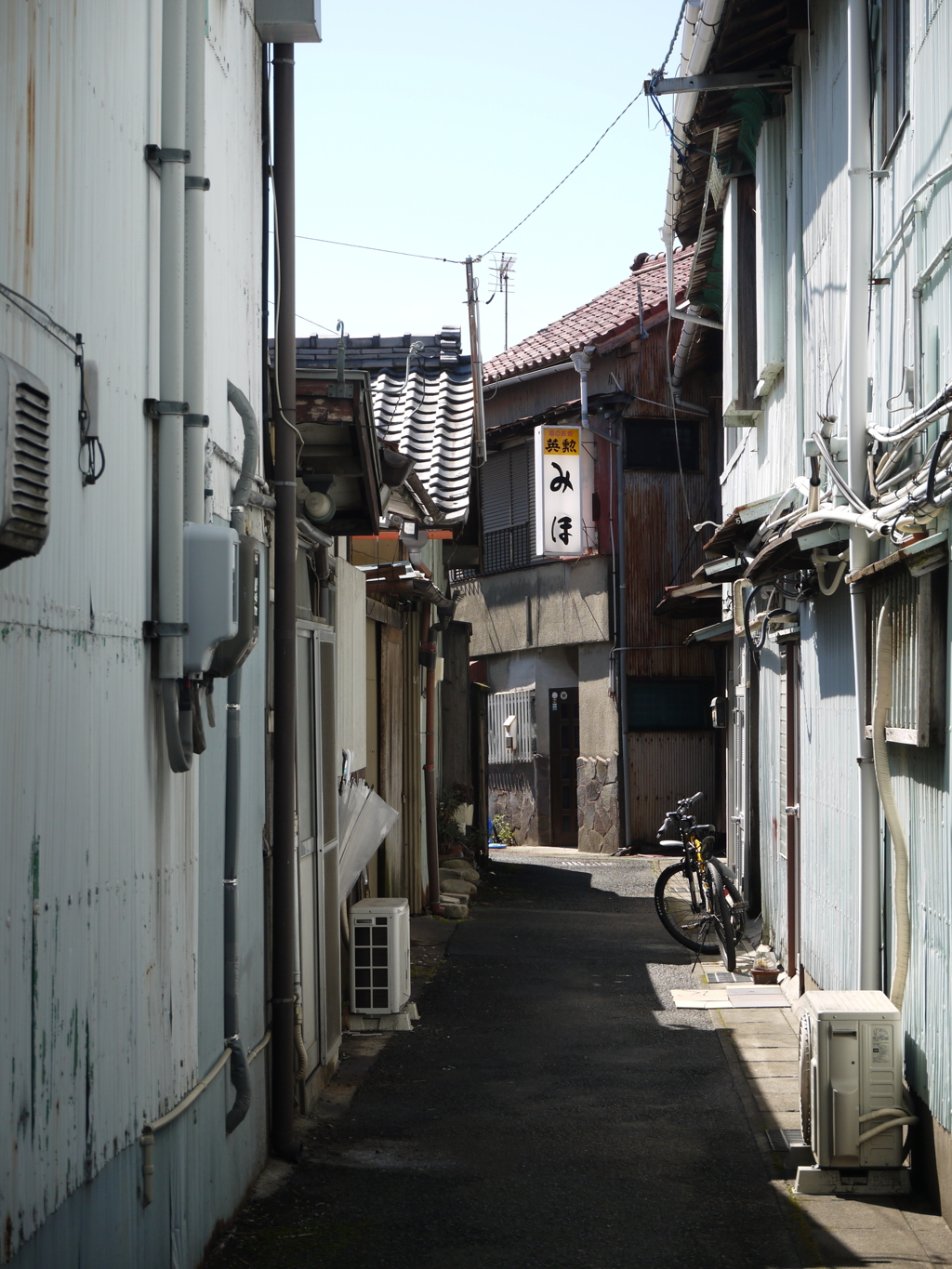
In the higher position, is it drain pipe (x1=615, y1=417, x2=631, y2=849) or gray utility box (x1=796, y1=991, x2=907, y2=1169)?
drain pipe (x1=615, y1=417, x2=631, y2=849)

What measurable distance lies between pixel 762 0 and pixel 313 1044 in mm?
8433

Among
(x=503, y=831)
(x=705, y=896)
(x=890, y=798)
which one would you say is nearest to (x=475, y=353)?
(x=705, y=896)

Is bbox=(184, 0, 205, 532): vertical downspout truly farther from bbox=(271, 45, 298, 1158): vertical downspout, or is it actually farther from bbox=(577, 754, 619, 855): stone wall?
bbox=(577, 754, 619, 855): stone wall

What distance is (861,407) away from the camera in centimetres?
762

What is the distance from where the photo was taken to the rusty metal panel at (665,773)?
23.7m

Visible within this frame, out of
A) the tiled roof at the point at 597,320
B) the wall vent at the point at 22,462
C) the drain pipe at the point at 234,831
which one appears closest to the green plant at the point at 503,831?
the tiled roof at the point at 597,320

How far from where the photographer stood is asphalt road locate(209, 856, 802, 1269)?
6.05 meters

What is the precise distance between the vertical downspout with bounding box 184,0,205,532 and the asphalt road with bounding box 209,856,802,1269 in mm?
3585

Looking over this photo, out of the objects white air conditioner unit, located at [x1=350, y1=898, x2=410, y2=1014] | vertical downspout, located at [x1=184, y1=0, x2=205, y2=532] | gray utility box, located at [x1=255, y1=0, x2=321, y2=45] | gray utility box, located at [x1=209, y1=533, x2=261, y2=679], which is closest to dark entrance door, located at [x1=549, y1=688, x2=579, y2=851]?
white air conditioner unit, located at [x1=350, y1=898, x2=410, y2=1014]

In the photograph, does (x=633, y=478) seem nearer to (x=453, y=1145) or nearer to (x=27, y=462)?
(x=453, y=1145)

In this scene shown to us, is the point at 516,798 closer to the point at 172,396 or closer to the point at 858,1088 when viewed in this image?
the point at 858,1088

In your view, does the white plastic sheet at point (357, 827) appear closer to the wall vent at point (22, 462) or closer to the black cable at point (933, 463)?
the black cable at point (933, 463)

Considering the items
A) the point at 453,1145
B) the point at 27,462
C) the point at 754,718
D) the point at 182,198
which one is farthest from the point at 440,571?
the point at 27,462

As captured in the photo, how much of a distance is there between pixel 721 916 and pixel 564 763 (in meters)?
13.1
